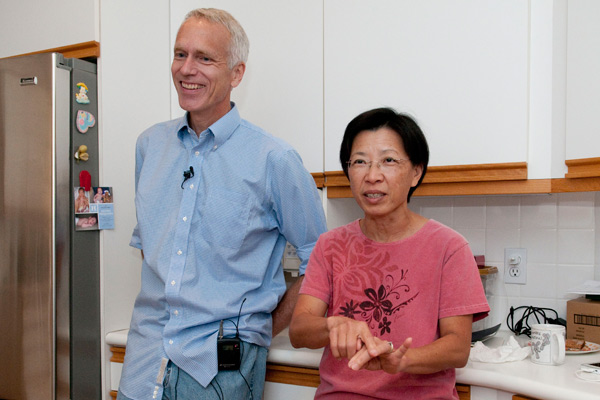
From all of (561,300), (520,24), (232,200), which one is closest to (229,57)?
(232,200)

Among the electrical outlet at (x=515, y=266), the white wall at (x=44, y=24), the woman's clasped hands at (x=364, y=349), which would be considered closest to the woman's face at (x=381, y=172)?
the woman's clasped hands at (x=364, y=349)

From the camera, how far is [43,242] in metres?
1.85

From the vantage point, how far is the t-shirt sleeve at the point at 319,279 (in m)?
1.30

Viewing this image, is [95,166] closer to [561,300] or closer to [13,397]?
[13,397]

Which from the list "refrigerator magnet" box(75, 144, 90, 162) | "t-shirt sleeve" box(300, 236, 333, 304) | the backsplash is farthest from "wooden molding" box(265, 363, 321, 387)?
"refrigerator magnet" box(75, 144, 90, 162)

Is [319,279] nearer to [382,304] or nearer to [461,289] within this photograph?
[382,304]

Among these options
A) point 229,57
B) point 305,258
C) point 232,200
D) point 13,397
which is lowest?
point 13,397

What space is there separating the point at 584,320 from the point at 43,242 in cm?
164

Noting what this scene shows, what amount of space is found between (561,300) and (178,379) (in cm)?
122

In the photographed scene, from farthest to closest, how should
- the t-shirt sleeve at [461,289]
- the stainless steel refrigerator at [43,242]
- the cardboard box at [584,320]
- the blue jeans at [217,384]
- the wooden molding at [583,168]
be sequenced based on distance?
the stainless steel refrigerator at [43,242] < the cardboard box at [584,320] < the wooden molding at [583,168] < the blue jeans at [217,384] < the t-shirt sleeve at [461,289]

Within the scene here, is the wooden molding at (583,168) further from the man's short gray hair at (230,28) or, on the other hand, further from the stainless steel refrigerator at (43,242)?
the stainless steel refrigerator at (43,242)

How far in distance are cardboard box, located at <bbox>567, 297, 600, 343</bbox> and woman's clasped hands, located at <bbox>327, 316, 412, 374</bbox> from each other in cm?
88

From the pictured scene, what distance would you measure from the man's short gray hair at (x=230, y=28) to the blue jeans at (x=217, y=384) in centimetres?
74

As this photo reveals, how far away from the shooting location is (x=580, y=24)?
5.02ft
